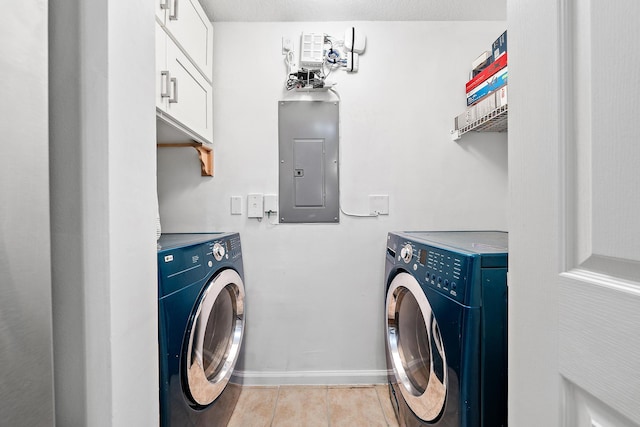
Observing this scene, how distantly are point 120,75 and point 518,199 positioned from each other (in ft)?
2.47

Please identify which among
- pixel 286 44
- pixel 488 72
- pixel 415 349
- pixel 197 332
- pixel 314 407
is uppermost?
pixel 286 44

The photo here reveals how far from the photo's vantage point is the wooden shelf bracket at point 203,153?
170cm

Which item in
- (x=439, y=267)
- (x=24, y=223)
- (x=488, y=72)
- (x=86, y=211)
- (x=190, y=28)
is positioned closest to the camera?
(x=24, y=223)

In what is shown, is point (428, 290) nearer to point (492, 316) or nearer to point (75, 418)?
point (492, 316)

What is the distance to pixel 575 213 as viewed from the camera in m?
0.39

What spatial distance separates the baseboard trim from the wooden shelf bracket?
1298mm

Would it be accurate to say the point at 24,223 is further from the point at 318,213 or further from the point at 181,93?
the point at 318,213

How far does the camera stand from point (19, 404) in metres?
0.33

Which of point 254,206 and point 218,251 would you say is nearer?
point 218,251

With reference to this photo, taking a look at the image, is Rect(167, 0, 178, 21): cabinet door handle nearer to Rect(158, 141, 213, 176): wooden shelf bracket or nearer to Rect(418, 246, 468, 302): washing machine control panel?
Rect(158, 141, 213, 176): wooden shelf bracket

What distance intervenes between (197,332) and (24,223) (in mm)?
858

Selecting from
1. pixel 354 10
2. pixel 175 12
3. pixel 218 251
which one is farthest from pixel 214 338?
pixel 354 10

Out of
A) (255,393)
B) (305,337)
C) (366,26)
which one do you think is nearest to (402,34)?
(366,26)

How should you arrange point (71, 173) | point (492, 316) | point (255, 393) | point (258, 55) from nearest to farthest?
point (71, 173)
point (492, 316)
point (255, 393)
point (258, 55)
